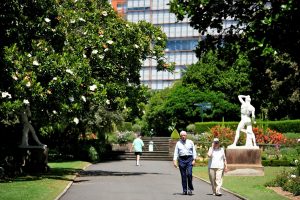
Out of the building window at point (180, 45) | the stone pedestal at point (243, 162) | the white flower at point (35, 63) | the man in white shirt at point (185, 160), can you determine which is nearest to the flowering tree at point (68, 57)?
the white flower at point (35, 63)

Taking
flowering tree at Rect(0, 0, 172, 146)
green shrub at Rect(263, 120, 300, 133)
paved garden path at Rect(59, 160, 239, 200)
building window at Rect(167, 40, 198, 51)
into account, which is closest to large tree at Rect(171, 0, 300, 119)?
paved garden path at Rect(59, 160, 239, 200)

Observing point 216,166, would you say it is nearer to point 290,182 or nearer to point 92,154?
point 290,182

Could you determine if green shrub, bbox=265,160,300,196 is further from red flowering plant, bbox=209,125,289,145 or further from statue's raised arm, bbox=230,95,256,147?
red flowering plant, bbox=209,125,289,145

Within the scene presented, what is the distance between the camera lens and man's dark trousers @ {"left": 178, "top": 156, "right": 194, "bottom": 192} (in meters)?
18.1

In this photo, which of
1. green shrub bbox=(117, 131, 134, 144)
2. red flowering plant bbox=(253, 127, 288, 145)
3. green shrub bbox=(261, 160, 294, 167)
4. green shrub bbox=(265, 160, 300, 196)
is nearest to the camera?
green shrub bbox=(265, 160, 300, 196)

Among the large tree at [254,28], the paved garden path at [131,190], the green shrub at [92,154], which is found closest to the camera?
the large tree at [254,28]

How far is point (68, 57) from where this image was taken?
23.1m

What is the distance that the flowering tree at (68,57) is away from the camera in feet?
71.6

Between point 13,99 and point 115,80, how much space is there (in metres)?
7.19

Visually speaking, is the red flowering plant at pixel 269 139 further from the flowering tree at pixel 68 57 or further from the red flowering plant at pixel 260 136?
the flowering tree at pixel 68 57

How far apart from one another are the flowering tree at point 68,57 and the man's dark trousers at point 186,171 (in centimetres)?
613

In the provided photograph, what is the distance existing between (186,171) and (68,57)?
754 centimetres

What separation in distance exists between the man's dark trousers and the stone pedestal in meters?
10.1

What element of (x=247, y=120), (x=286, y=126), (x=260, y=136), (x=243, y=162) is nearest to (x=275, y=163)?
(x=260, y=136)
